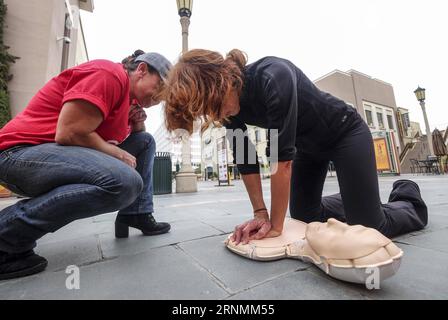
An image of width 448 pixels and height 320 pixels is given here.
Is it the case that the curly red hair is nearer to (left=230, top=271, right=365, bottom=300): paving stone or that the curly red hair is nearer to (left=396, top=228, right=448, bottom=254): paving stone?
(left=230, top=271, right=365, bottom=300): paving stone

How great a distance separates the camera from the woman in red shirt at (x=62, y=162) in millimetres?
930

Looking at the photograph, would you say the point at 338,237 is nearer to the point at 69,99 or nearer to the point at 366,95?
the point at 69,99

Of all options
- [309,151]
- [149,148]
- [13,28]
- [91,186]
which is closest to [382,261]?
[309,151]

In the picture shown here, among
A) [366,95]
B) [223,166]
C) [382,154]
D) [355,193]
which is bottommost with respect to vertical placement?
[355,193]

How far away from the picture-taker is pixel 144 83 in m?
1.31

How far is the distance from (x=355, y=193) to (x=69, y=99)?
4.64ft

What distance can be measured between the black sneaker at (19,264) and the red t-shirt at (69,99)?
0.46 meters

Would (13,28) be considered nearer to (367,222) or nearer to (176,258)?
(176,258)

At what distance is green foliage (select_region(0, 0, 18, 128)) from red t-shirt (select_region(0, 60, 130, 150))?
5914 mm

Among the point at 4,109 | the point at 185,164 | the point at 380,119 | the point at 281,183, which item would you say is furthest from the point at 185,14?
the point at 380,119

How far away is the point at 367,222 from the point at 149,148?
1353 mm

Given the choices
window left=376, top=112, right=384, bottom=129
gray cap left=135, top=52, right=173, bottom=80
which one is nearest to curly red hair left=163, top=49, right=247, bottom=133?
gray cap left=135, top=52, right=173, bottom=80

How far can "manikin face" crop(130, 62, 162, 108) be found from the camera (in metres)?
1.30

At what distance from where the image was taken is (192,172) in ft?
21.0
